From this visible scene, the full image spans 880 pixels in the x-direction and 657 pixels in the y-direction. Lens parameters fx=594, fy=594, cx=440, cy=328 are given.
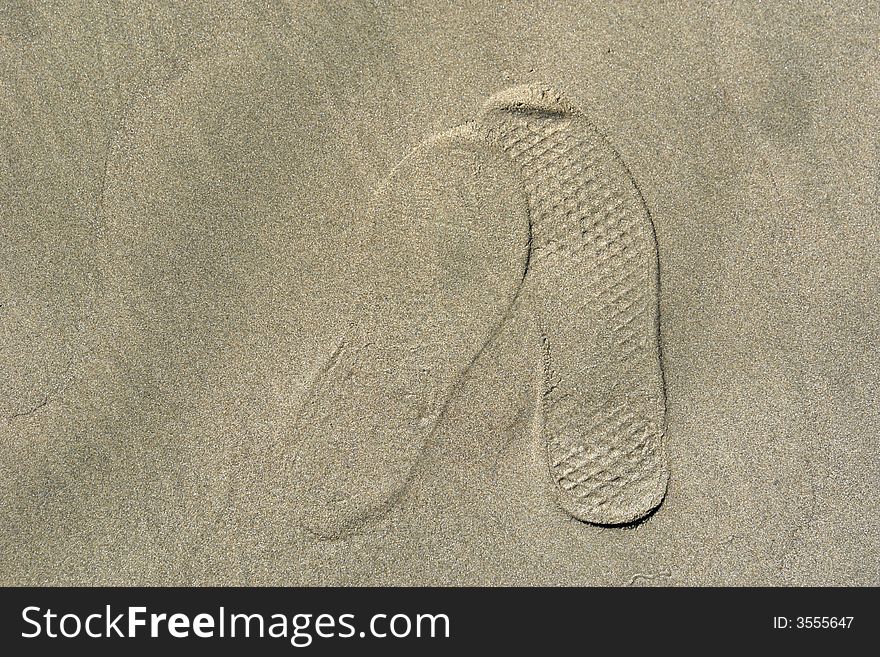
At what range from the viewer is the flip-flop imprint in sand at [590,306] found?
2.21 metres

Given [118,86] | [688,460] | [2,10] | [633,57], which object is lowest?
[688,460]

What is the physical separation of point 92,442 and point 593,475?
6.16ft

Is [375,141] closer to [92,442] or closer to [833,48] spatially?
[92,442]

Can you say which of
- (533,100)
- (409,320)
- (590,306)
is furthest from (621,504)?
(533,100)

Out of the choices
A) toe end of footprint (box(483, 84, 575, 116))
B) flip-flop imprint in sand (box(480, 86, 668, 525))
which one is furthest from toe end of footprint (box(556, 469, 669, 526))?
toe end of footprint (box(483, 84, 575, 116))

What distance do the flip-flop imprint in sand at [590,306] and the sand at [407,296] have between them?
2 centimetres

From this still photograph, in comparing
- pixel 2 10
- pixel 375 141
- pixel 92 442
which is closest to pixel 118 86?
pixel 2 10

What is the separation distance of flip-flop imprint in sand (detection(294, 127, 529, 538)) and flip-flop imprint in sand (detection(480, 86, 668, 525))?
122 millimetres

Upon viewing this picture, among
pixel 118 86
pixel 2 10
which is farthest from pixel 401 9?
pixel 2 10

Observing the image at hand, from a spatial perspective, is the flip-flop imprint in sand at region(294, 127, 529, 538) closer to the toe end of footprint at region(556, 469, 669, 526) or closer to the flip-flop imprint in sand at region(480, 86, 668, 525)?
the flip-flop imprint in sand at region(480, 86, 668, 525)

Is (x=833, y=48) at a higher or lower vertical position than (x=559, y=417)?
higher

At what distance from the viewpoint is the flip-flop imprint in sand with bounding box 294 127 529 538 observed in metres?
2.21

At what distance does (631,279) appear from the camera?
221 centimetres

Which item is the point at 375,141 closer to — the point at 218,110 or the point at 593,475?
the point at 218,110
